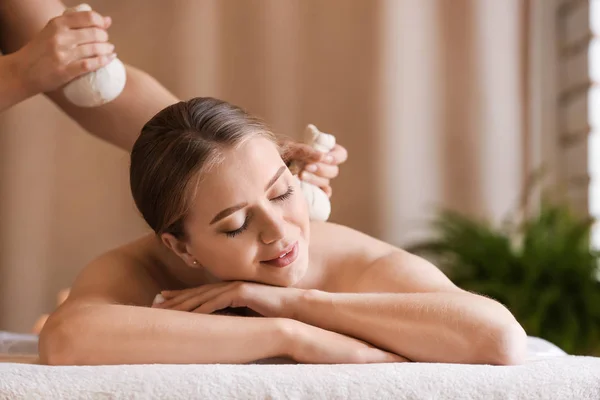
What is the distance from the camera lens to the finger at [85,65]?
133cm

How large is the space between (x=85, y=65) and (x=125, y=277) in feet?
1.26

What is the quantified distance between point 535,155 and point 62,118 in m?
2.12

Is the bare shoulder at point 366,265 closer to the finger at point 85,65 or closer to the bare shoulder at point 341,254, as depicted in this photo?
the bare shoulder at point 341,254

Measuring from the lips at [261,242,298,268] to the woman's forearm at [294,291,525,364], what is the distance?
0.30 ft

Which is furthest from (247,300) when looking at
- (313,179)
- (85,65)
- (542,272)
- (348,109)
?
(348,109)

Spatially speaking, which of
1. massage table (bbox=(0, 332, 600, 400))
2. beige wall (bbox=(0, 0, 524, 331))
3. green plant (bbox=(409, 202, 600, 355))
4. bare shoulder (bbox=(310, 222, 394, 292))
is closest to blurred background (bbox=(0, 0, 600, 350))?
beige wall (bbox=(0, 0, 524, 331))

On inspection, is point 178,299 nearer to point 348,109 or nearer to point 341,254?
point 341,254

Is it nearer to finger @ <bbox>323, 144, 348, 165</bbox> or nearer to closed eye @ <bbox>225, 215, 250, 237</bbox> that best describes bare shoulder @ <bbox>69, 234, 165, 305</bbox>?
closed eye @ <bbox>225, 215, 250, 237</bbox>

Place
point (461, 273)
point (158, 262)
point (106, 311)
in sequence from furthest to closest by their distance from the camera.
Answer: point (461, 273), point (158, 262), point (106, 311)

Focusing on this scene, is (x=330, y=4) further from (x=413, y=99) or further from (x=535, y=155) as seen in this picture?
(x=535, y=155)

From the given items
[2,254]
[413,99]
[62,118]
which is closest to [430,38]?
[413,99]

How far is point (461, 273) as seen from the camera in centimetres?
295

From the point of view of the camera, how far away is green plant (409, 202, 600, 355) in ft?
8.82

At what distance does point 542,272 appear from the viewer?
278 centimetres
